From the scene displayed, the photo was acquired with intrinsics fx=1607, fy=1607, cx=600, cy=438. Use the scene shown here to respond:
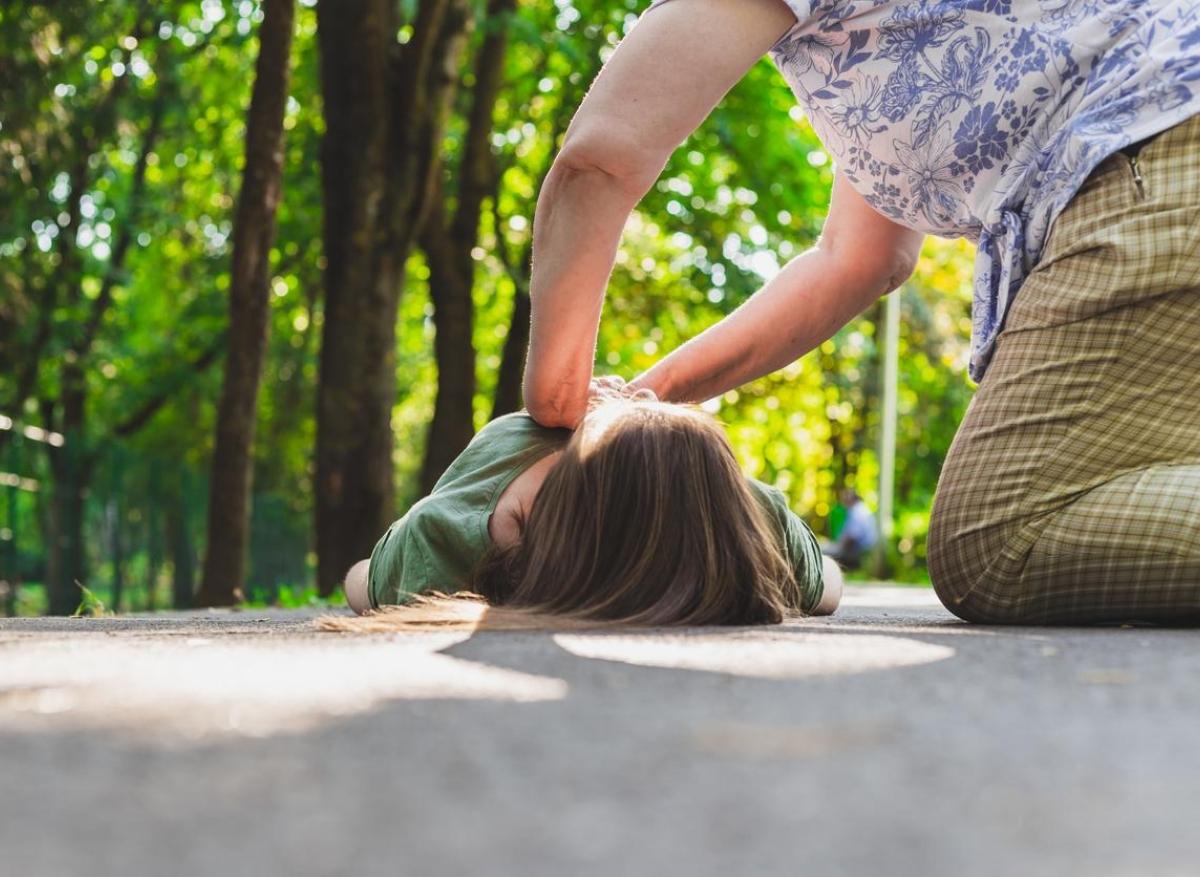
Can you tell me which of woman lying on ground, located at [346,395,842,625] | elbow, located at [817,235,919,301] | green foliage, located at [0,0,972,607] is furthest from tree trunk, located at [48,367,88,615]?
woman lying on ground, located at [346,395,842,625]

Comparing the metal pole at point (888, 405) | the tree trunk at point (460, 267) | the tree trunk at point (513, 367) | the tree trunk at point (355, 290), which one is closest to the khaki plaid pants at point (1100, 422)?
the tree trunk at point (355, 290)

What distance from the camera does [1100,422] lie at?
3.42m

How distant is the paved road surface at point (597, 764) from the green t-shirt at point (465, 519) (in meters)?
1.18

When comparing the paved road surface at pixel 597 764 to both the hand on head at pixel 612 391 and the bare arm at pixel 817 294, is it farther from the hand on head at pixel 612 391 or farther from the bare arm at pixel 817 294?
the bare arm at pixel 817 294

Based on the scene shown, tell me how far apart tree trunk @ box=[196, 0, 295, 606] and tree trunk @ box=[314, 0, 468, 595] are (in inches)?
14.8

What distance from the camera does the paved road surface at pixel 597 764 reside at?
121 cm

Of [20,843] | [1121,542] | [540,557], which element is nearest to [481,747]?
[20,843]

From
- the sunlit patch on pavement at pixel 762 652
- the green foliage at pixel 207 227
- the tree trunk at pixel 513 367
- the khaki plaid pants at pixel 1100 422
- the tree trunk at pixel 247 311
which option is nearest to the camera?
the sunlit patch on pavement at pixel 762 652

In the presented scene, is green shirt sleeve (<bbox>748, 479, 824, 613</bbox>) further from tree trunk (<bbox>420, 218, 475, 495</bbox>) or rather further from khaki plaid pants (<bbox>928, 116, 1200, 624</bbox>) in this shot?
tree trunk (<bbox>420, 218, 475, 495</bbox>)

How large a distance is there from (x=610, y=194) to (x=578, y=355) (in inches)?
14.8

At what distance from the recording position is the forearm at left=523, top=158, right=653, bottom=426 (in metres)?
3.57

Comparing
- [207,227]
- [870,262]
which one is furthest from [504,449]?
[207,227]

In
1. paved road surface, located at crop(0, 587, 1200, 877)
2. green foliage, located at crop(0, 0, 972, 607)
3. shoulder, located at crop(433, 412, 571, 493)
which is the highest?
green foliage, located at crop(0, 0, 972, 607)

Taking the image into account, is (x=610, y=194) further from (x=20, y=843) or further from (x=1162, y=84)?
(x=20, y=843)
